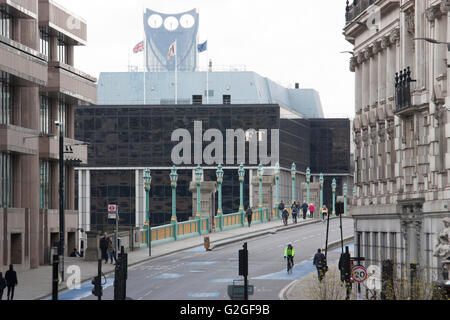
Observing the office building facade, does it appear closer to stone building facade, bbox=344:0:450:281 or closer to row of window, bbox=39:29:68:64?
row of window, bbox=39:29:68:64

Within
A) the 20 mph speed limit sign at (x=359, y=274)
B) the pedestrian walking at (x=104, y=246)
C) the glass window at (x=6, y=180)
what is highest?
the glass window at (x=6, y=180)

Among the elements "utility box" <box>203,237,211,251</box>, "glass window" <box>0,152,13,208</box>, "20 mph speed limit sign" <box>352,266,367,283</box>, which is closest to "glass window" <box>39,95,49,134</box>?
"glass window" <box>0,152,13,208</box>

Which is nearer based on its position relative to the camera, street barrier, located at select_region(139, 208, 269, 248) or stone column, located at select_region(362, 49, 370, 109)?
stone column, located at select_region(362, 49, 370, 109)

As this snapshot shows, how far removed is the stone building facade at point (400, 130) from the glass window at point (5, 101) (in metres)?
18.1

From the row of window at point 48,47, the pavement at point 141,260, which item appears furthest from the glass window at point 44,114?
the pavement at point 141,260

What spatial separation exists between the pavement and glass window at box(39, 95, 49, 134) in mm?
8440

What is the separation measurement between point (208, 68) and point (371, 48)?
96915 millimetres

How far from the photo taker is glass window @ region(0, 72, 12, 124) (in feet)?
190

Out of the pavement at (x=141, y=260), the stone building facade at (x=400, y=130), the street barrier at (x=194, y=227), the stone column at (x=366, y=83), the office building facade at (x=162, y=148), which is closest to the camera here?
the stone building facade at (x=400, y=130)

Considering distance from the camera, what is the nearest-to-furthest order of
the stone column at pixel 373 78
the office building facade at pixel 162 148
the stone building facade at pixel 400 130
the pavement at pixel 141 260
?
the stone building facade at pixel 400 130 → the pavement at pixel 141 260 → the stone column at pixel 373 78 → the office building facade at pixel 162 148

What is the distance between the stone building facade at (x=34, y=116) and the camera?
187 ft

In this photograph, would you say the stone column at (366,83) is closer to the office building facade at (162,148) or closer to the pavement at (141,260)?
the pavement at (141,260)

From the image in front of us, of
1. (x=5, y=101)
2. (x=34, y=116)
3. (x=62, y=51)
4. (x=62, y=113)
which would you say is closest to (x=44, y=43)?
(x=62, y=51)
